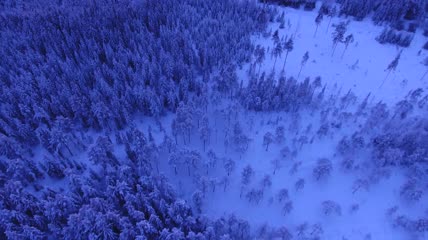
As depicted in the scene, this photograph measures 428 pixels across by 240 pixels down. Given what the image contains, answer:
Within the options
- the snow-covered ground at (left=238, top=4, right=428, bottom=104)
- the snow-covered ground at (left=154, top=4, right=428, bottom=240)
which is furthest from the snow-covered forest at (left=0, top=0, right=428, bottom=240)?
the snow-covered ground at (left=238, top=4, right=428, bottom=104)

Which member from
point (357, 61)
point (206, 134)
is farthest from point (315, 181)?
point (357, 61)

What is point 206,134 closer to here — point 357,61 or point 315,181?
point 315,181

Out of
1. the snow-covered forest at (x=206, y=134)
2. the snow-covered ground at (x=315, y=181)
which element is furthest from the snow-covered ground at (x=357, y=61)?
the snow-covered forest at (x=206, y=134)


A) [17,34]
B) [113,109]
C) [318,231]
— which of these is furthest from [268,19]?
[17,34]

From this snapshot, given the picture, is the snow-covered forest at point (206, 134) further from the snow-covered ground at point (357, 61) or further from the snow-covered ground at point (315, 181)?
the snow-covered ground at point (357, 61)

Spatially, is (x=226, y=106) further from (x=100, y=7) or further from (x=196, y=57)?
(x=100, y=7)

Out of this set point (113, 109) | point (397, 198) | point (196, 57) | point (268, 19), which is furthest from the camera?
point (268, 19)

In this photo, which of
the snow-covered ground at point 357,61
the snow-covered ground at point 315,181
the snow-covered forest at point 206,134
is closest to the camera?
the snow-covered forest at point 206,134

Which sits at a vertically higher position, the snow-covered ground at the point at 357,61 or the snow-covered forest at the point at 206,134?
the snow-covered ground at the point at 357,61
